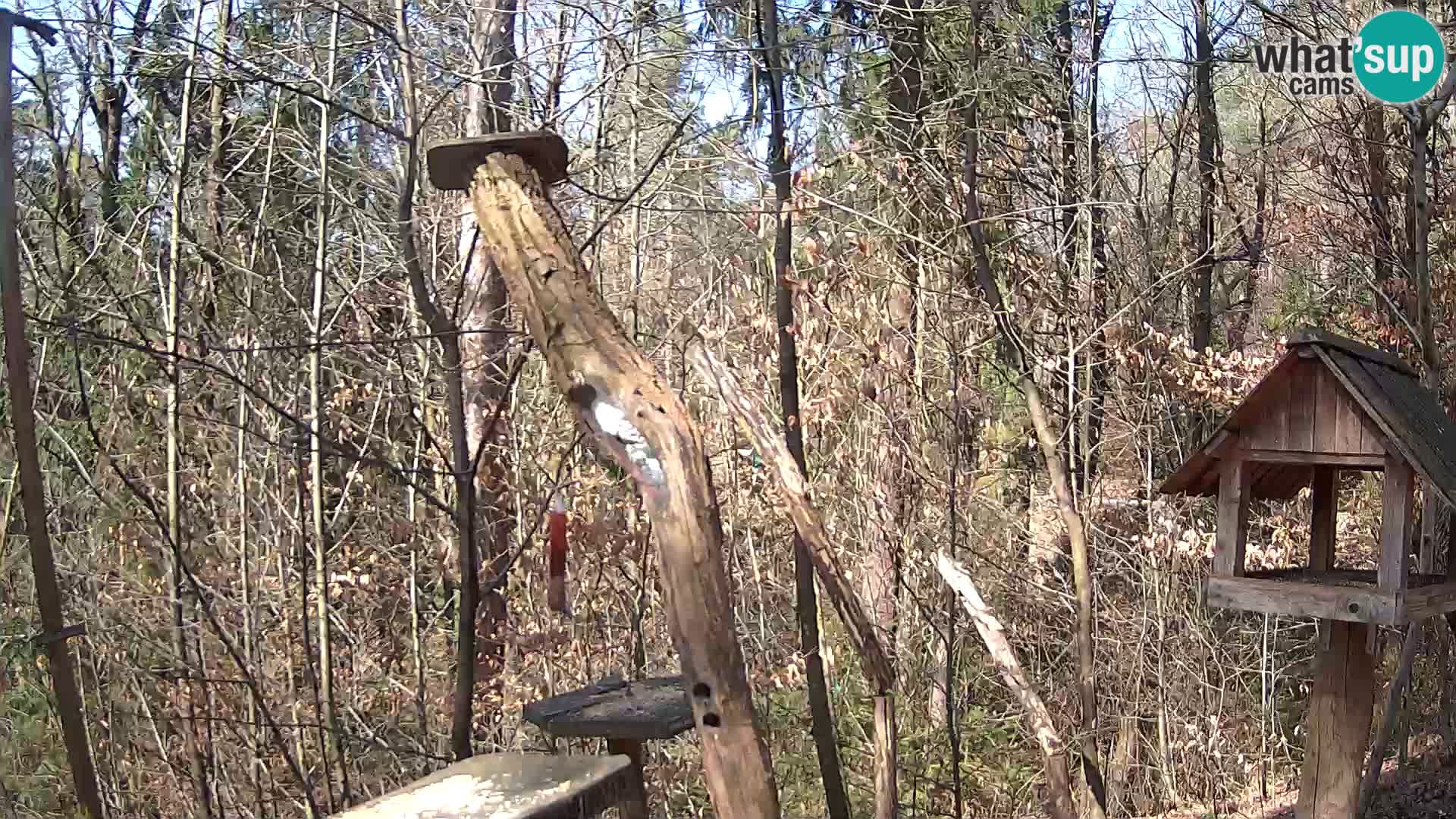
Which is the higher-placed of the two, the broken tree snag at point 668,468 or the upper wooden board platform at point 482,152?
the upper wooden board platform at point 482,152

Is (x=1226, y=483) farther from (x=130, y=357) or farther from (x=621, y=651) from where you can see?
(x=130, y=357)

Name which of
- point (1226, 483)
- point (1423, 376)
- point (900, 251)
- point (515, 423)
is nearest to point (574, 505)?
point (515, 423)

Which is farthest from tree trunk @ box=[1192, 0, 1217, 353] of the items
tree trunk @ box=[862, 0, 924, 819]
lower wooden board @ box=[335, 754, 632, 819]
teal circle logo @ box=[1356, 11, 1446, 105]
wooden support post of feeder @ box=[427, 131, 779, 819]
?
lower wooden board @ box=[335, 754, 632, 819]

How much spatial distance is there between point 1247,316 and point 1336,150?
125cm

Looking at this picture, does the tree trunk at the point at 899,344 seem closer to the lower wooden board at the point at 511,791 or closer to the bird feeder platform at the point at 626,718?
the bird feeder platform at the point at 626,718

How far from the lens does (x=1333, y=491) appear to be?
3.48 m

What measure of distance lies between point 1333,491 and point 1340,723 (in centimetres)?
71

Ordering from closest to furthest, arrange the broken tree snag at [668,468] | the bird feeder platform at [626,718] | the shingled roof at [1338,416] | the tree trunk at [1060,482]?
the broken tree snag at [668,468], the bird feeder platform at [626,718], the shingled roof at [1338,416], the tree trunk at [1060,482]

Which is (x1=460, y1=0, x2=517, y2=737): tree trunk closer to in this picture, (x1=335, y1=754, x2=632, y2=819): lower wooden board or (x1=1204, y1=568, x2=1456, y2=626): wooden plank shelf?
(x1=335, y1=754, x2=632, y2=819): lower wooden board

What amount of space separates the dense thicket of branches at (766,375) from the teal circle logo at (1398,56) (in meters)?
0.14

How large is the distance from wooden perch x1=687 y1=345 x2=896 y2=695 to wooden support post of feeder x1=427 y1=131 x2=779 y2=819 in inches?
40.5

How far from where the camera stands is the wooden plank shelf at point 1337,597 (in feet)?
9.52

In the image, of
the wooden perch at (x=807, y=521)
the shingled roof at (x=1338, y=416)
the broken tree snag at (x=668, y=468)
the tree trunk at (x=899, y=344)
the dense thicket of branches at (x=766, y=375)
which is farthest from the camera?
the tree trunk at (x=899, y=344)

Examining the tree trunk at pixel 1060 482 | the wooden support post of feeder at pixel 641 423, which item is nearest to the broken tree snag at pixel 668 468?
the wooden support post of feeder at pixel 641 423
